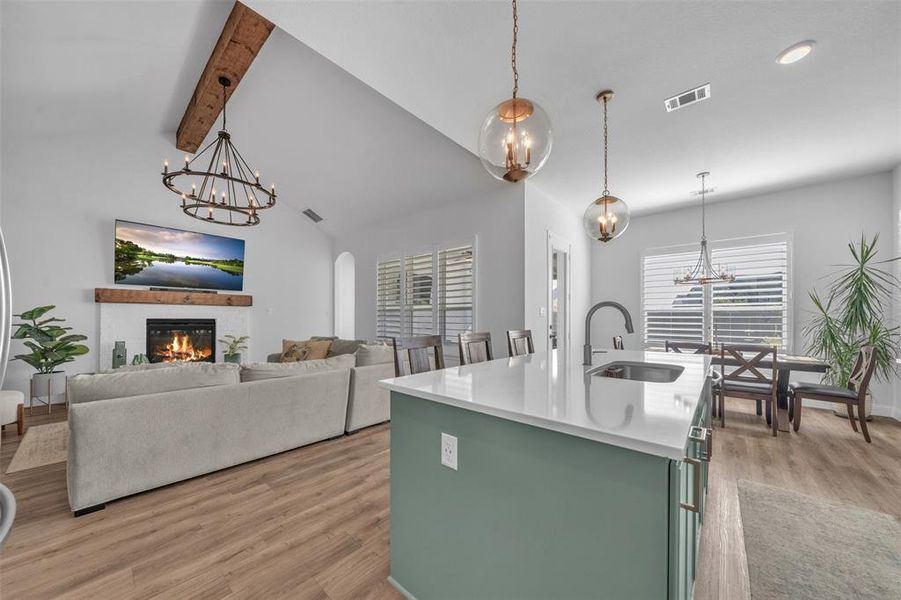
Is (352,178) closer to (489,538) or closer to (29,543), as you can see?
(29,543)

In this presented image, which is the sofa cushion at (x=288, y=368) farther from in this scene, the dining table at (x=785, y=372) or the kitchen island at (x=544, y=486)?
the dining table at (x=785, y=372)

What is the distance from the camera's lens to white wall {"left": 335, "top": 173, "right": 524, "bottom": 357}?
451 cm

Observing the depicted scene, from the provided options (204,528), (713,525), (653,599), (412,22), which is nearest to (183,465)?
(204,528)

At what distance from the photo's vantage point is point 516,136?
1.69m

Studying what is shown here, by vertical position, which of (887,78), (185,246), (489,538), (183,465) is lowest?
(183,465)

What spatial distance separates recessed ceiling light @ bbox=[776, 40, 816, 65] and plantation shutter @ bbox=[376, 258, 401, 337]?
478 centimetres

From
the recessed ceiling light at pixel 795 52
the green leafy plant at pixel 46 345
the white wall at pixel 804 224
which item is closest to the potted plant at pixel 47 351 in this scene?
the green leafy plant at pixel 46 345

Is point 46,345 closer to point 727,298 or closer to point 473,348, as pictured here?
point 473,348

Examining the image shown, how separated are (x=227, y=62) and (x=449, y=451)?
4.44 metres

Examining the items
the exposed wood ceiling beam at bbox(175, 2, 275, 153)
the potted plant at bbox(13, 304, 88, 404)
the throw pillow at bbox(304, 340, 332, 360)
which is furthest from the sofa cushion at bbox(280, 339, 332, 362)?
the exposed wood ceiling beam at bbox(175, 2, 275, 153)

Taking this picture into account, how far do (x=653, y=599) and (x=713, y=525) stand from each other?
1.65 m

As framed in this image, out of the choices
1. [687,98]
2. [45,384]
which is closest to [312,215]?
[45,384]

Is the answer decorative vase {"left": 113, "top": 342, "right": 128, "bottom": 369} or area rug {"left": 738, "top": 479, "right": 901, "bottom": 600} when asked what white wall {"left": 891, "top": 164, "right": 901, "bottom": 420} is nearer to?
area rug {"left": 738, "top": 479, "right": 901, "bottom": 600}

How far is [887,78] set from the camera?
247 cm
